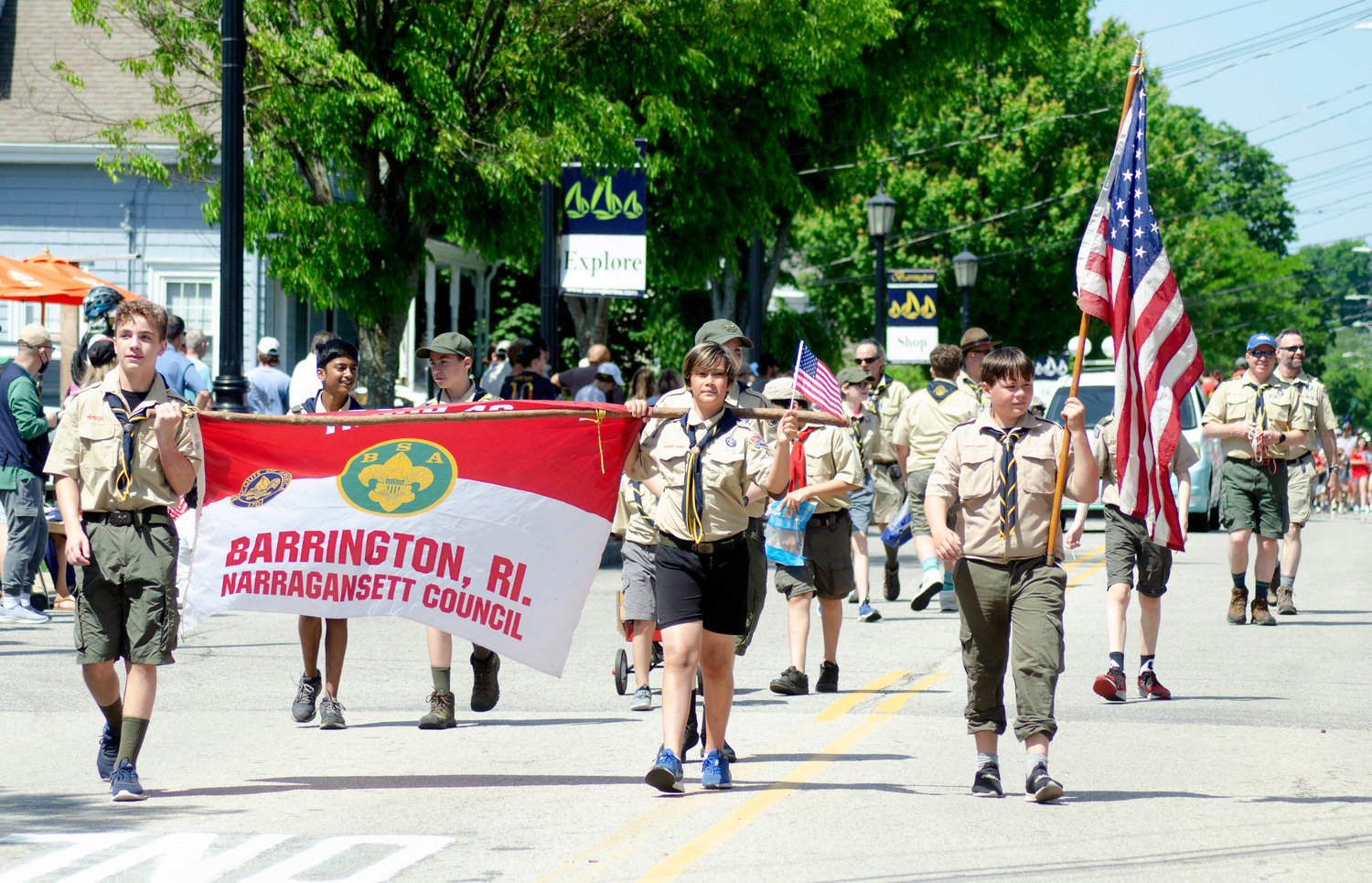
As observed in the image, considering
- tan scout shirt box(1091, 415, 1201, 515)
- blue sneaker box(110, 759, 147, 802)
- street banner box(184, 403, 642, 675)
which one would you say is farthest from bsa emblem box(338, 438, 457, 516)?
tan scout shirt box(1091, 415, 1201, 515)

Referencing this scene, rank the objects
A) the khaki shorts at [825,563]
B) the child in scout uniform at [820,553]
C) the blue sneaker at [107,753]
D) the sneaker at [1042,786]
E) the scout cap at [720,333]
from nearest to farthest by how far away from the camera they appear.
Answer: the sneaker at [1042,786] < the blue sneaker at [107,753] < the scout cap at [720,333] < the child in scout uniform at [820,553] < the khaki shorts at [825,563]

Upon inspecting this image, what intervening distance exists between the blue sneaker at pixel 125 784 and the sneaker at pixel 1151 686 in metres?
5.53

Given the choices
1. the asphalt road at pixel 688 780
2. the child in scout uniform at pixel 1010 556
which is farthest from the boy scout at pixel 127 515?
the child in scout uniform at pixel 1010 556

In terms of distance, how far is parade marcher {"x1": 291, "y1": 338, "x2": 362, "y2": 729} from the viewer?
872cm

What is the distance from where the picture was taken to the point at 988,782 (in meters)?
7.08

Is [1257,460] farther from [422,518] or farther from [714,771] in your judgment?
[422,518]

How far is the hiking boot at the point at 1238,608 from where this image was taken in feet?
43.9

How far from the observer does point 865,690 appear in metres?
10.1

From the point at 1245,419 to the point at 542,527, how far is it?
7.58 metres

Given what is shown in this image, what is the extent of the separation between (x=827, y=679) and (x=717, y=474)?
10.2 ft

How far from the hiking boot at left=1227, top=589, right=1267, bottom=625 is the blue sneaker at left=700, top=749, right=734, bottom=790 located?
288 inches

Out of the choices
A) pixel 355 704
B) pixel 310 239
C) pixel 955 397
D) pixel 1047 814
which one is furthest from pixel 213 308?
pixel 1047 814

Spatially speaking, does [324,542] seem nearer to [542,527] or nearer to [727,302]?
[542,527]

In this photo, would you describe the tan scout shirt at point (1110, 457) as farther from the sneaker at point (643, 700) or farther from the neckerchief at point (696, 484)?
the neckerchief at point (696, 484)
